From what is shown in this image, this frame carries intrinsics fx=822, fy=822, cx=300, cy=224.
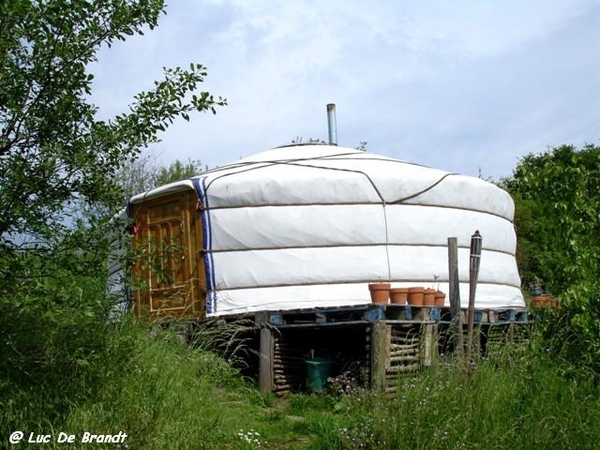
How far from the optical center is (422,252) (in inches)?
305

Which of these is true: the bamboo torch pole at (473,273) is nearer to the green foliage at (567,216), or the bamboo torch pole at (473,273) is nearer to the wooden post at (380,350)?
the green foliage at (567,216)

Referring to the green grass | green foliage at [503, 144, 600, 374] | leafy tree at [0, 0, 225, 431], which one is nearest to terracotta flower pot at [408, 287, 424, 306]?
green foliage at [503, 144, 600, 374]

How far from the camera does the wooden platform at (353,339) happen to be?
19.7ft

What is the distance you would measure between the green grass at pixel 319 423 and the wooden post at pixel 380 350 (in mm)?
804

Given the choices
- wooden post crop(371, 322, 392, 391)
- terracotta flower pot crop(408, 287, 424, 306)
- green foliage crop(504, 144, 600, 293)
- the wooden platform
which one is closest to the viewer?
green foliage crop(504, 144, 600, 293)

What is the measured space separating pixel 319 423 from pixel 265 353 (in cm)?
151

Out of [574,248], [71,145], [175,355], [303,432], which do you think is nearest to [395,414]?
[303,432]

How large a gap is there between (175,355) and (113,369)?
0.57 m

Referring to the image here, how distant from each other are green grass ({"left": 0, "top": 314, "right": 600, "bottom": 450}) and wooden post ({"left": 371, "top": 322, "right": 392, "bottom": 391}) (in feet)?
2.64

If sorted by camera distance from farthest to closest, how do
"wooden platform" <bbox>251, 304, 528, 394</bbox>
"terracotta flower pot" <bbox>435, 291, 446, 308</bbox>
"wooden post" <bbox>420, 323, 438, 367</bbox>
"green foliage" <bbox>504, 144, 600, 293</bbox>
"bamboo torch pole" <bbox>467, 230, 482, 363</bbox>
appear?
"terracotta flower pot" <bbox>435, 291, 446, 308</bbox>, "wooden platform" <bbox>251, 304, 528, 394</bbox>, "bamboo torch pole" <bbox>467, 230, 482, 363</bbox>, "green foliage" <bbox>504, 144, 600, 293</bbox>, "wooden post" <bbox>420, 323, 438, 367</bbox>

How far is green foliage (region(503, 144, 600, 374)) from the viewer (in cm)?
514

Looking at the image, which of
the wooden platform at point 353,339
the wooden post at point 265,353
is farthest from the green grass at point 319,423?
the wooden post at point 265,353

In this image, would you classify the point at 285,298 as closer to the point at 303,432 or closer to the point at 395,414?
the point at 303,432

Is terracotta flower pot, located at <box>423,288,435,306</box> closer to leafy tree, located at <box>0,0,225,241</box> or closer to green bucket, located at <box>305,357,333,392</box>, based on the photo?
green bucket, located at <box>305,357,333,392</box>
